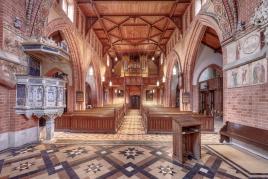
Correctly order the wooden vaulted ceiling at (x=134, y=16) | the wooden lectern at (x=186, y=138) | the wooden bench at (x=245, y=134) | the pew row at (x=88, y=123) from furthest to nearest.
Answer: the wooden vaulted ceiling at (x=134, y=16) → the pew row at (x=88, y=123) → the wooden bench at (x=245, y=134) → the wooden lectern at (x=186, y=138)

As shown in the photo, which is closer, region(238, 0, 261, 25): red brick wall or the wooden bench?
the wooden bench

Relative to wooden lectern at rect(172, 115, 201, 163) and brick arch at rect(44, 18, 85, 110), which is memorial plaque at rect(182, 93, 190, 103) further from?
brick arch at rect(44, 18, 85, 110)

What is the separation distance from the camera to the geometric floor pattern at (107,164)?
3.12 m

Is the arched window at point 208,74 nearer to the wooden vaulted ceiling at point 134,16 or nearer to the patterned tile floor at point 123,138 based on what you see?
the wooden vaulted ceiling at point 134,16

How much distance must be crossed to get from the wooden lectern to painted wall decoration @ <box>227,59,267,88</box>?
201cm

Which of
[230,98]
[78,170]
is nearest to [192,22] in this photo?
[230,98]

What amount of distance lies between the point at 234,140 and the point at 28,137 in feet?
21.0

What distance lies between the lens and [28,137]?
4965 mm

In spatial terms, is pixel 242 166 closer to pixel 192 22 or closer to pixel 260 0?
pixel 260 0

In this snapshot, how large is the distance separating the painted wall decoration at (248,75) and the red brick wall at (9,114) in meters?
6.63

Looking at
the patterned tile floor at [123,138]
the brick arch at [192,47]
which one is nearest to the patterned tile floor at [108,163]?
the patterned tile floor at [123,138]

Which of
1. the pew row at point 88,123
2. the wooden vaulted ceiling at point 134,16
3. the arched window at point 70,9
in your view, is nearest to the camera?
the pew row at point 88,123

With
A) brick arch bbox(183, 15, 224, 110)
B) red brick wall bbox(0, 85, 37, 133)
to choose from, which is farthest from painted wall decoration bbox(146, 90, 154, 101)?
red brick wall bbox(0, 85, 37, 133)

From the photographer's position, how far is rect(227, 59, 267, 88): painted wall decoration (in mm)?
4047
